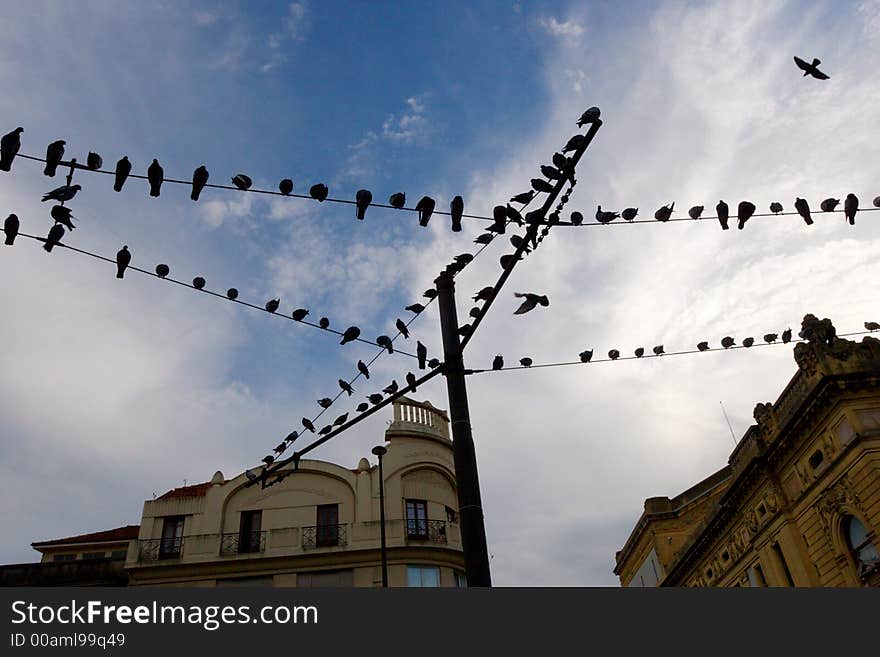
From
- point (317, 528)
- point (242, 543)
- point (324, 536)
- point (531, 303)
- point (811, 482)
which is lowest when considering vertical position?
point (531, 303)

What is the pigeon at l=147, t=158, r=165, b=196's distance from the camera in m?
7.15

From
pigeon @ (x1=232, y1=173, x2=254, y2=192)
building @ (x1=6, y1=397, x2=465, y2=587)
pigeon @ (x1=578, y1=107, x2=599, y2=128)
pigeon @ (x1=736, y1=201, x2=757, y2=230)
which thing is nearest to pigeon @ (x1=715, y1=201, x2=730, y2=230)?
pigeon @ (x1=736, y1=201, x2=757, y2=230)

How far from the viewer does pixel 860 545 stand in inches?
883

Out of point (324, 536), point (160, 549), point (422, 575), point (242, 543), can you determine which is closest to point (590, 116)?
point (422, 575)

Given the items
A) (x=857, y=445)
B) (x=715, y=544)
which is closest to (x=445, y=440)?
(x=715, y=544)

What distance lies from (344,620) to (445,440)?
2777 cm

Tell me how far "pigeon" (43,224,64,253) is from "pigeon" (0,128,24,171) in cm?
108

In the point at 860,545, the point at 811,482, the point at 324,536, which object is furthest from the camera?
the point at 324,536

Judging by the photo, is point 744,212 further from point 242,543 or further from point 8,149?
point 242,543

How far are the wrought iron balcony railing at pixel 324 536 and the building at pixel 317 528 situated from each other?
43mm

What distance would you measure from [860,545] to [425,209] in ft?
71.9

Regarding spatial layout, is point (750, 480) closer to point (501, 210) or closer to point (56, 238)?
point (501, 210)

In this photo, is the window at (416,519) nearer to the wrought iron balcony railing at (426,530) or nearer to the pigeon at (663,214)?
the wrought iron balcony railing at (426,530)

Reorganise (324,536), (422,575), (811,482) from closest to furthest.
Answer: (811,482)
(422,575)
(324,536)
